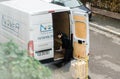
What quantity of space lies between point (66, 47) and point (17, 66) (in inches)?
237

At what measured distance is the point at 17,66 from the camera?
3393mm

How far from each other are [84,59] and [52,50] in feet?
3.44

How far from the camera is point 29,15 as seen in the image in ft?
26.5

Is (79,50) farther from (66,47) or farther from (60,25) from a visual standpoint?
(60,25)

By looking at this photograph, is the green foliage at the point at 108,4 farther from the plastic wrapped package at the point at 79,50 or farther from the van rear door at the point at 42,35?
the van rear door at the point at 42,35

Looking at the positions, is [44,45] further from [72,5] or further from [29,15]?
[72,5]

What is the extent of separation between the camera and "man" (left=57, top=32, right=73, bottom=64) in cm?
922

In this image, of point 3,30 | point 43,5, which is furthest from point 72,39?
point 3,30

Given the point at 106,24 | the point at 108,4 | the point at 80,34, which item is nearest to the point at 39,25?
the point at 80,34

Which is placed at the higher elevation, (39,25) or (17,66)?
(17,66)

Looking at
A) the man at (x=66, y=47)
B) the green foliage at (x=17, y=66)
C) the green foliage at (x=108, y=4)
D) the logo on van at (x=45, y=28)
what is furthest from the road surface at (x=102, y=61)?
the green foliage at (x=17, y=66)

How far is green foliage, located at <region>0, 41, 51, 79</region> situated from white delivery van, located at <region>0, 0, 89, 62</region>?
4428 mm

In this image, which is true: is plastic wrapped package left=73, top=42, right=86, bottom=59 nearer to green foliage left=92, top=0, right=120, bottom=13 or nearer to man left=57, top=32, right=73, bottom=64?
man left=57, top=32, right=73, bottom=64

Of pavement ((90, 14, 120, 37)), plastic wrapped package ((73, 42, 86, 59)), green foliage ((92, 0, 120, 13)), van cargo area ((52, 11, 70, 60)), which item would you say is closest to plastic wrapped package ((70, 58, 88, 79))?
plastic wrapped package ((73, 42, 86, 59))
